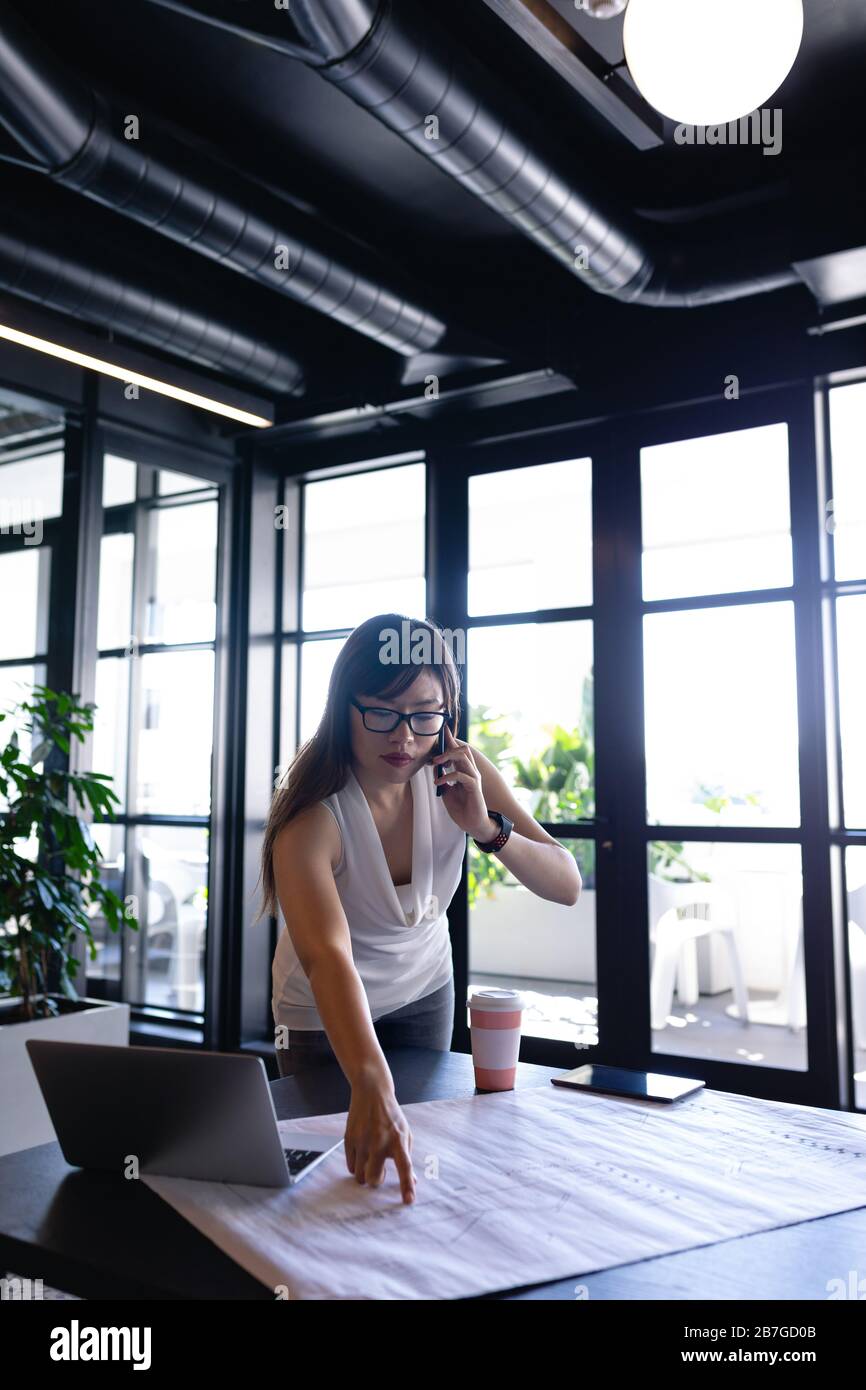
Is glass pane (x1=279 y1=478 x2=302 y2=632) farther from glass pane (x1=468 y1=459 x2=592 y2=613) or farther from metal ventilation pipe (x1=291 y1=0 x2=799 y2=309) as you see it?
metal ventilation pipe (x1=291 y1=0 x2=799 y2=309)

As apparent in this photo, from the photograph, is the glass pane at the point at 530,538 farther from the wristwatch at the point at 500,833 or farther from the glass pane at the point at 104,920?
the wristwatch at the point at 500,833

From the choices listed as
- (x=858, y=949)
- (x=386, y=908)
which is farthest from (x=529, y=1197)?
(x=858, y=949)

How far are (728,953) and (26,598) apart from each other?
2.97m

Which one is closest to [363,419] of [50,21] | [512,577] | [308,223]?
[512,577]

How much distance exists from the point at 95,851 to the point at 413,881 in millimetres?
1884

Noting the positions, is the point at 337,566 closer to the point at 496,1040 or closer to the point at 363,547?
the point at 363,547

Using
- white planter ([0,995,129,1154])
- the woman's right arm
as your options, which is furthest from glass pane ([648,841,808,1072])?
the woman's right arm

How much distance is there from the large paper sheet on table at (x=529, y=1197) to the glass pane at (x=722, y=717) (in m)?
2.37

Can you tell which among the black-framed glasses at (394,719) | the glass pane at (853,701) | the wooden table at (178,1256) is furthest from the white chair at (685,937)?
the wooden table at (178,1256)

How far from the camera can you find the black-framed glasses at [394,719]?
5.87ft

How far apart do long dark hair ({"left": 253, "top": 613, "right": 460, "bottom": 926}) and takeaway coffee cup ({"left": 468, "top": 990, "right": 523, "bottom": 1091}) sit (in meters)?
0.43

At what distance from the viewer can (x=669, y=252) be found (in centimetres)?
333
